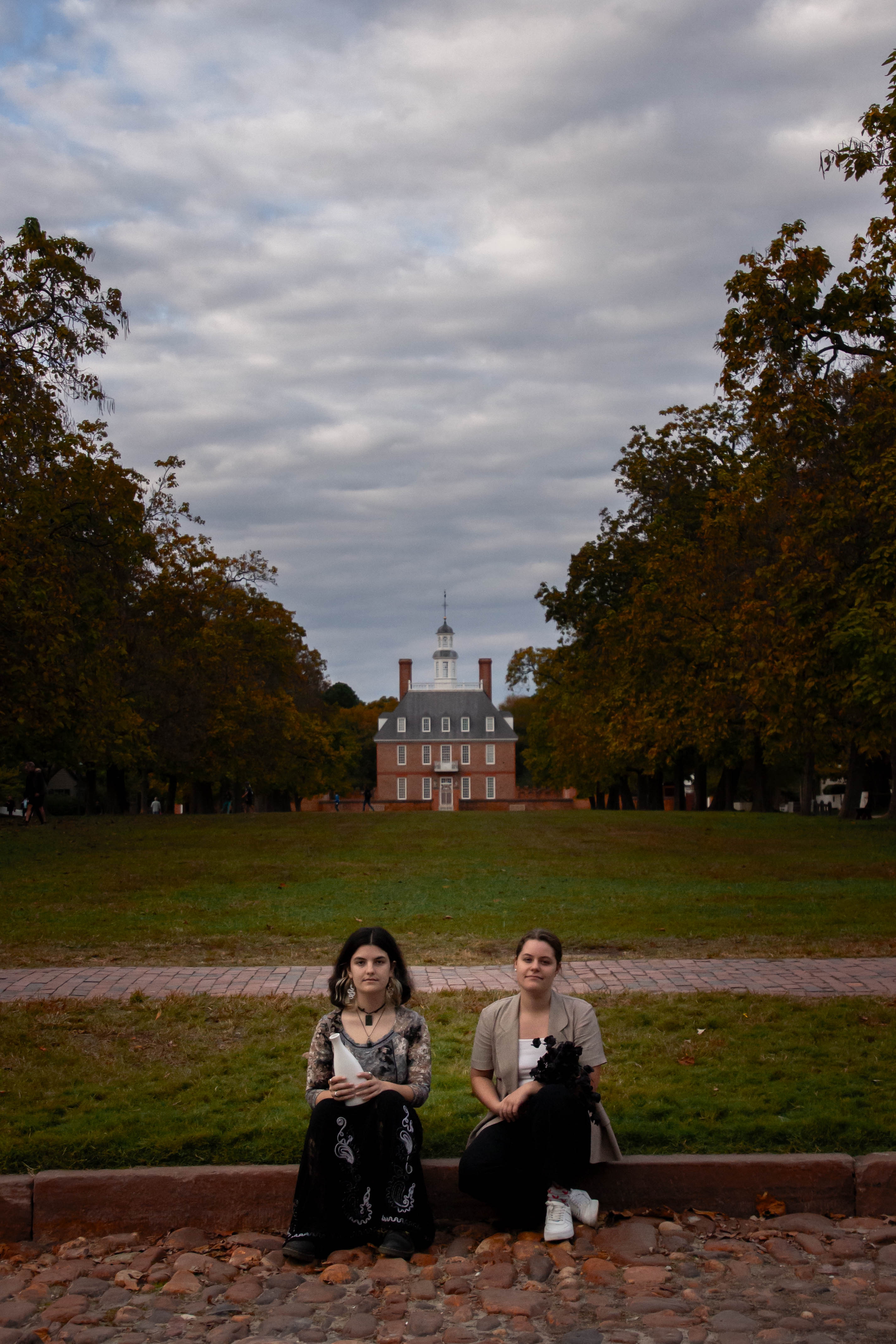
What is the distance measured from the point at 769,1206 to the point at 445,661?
106000 mm

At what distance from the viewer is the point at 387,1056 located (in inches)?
210

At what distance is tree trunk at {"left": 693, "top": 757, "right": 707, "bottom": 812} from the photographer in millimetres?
47812

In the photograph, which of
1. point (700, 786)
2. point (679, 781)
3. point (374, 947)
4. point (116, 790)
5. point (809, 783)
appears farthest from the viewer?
point (679, 781)

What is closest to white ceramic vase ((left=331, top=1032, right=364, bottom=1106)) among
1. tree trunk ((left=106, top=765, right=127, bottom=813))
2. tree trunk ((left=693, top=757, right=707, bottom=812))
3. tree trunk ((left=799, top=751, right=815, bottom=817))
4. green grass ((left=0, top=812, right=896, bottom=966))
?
green grass ((left=0, top=812, right=896, bottom=966))

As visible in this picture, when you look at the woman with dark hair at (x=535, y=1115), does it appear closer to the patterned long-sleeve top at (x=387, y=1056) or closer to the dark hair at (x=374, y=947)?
the patterned long-sleeve top at (x=387, y=1056)

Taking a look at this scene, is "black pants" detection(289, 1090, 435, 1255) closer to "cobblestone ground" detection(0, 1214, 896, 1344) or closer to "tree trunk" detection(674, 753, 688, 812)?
"cobblestone ground" detection(0, 1214, 896, 1344)

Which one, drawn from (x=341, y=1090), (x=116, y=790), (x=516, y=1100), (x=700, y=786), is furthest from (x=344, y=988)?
(x=700, y=786)

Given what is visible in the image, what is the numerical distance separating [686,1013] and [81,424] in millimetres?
25914

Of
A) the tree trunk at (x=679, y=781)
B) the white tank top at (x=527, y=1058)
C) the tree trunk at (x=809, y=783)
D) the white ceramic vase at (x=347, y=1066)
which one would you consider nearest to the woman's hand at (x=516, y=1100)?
the white tank top at (x=527, y=1058)

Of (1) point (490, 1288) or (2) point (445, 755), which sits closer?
(1) point (490, 1288)

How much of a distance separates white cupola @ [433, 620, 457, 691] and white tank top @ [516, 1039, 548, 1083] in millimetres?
101789

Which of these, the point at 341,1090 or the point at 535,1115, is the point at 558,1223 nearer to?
the point at 535,1115

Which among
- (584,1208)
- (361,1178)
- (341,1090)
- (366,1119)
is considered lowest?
(584,1208)

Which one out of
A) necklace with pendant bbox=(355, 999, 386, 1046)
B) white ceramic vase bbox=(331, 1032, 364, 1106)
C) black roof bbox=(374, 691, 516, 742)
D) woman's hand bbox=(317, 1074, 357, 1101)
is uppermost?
black roof bbox=(374, 691, 516, 742)
